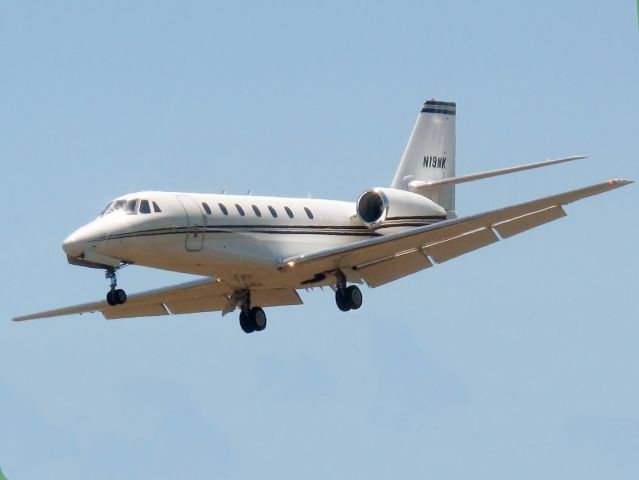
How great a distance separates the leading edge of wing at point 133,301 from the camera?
41469 millimetres

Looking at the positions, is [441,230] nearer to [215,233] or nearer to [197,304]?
[215,233]

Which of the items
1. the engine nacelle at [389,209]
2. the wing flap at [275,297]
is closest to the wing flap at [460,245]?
the engine nacelle at [389,209]

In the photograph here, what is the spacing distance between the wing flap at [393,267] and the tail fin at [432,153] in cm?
269

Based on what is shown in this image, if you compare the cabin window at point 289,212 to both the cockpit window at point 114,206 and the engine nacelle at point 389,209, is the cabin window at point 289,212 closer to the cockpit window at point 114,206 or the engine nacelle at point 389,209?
the engine nacelle at point 389,209

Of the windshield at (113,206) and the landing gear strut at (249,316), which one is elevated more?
the windshield at (113,206)

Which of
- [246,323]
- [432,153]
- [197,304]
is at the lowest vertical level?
[246,323]

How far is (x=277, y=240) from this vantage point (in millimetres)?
39688

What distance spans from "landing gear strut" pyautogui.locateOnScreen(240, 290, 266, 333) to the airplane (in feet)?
0.07

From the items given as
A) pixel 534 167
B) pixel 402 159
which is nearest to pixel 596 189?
pixel 534 167

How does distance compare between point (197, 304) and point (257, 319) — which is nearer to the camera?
point (257, 319)

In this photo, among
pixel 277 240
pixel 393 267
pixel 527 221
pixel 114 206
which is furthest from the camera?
pixel 393 267

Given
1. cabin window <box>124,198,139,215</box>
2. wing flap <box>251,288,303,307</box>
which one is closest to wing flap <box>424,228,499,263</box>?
wing flap <box>251,288,303,307</box>

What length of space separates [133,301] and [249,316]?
3080 mm

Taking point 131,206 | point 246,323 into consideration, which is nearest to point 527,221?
point 246,323
